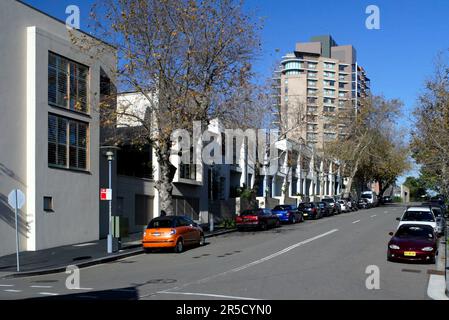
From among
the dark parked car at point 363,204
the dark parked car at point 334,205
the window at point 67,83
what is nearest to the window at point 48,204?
the window at point 67,83

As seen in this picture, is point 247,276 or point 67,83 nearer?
point 247,276

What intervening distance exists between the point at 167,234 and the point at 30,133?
7395 millimetres

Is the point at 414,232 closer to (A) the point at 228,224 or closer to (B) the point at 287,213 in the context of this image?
(A) the point at 228,224

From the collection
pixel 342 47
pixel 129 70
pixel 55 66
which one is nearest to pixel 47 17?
pixel 55 66

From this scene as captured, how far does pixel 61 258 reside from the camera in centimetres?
2175

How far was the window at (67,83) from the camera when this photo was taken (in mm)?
25703

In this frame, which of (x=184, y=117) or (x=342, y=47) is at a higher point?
(x=342, y=47)

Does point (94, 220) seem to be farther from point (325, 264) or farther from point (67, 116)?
point (325, 264)

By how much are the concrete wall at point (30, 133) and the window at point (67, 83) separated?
39 centimetres

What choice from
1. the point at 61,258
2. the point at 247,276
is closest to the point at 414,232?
the point at 247,276

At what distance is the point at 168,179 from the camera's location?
28.4 metres

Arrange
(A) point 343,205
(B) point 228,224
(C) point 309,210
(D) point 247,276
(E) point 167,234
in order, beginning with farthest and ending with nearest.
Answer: (A) point 343,205 → (C) point 309,210 → (B) point 228,224 → (E) point 167,234 → (D) point 247,276

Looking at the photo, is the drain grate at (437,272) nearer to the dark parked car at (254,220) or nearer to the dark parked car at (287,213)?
the dark parked car at (254,220)

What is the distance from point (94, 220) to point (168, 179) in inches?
166
